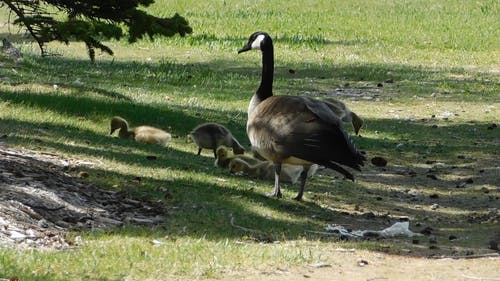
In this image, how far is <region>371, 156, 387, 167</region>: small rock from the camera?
15117 millimetres

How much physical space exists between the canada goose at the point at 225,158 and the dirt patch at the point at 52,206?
247 cm

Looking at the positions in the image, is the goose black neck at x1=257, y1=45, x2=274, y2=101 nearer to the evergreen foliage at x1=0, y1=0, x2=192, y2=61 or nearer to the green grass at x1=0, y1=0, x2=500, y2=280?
the green grass at x1=0, y1=0, x2=500, y2=280

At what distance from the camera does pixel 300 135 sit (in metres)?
11.1

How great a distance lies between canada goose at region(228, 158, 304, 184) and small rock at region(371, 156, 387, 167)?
2065 mm

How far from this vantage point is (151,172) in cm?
1223

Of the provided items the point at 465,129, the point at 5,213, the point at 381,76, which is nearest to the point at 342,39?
the point at 381,76

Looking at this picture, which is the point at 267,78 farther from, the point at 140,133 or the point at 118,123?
the point at 118,123

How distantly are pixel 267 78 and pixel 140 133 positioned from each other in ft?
8.24

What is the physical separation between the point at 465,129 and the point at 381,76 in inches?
218

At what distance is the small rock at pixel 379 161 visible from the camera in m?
15.1

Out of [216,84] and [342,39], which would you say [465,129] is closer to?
[216,84]

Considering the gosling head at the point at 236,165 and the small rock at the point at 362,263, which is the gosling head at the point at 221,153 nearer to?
the gosling head at the point at 236,165

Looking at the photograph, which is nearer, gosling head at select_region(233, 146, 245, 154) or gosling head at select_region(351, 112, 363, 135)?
gosling head at select_region(233, 146, 245, 154)

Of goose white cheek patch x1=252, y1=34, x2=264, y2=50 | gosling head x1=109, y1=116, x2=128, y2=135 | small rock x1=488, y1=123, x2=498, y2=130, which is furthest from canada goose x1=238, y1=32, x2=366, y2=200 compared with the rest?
small rock x1=488, y1=123, x2=498, y2=130
